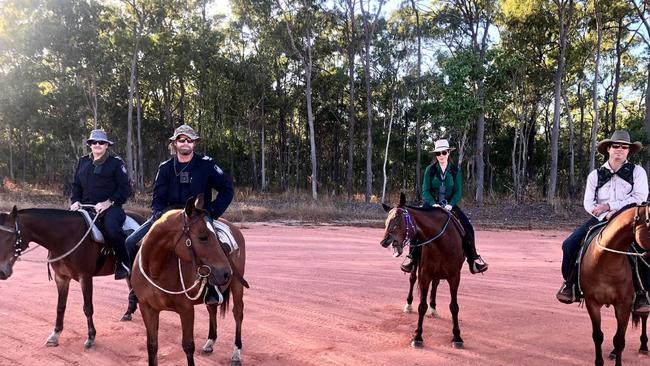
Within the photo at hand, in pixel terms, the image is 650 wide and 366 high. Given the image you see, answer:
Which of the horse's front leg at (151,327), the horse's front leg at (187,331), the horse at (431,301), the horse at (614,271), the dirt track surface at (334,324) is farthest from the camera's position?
the horse at (431,301)

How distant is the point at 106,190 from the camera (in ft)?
21.1

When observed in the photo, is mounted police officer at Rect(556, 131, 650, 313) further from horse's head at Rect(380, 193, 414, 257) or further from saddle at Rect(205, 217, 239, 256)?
saddle at Rect(205, 217, 239, 256)

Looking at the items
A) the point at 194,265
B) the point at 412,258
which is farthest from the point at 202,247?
the point at 412,258

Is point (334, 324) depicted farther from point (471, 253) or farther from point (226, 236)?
point (226, 236)

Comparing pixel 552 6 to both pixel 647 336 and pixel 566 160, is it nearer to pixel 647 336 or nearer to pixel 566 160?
pixel 566 160

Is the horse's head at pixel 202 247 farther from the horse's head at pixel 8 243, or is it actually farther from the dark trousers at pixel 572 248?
the dark trousers at pixel 572 248

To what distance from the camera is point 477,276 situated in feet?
34.1

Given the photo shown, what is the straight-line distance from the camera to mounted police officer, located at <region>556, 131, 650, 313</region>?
220 inches

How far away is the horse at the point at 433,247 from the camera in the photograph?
6.15m

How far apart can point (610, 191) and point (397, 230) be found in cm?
265

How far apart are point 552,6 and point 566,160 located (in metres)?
22.1

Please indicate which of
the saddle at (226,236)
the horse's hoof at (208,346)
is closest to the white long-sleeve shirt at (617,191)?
the saddle at (226,236)


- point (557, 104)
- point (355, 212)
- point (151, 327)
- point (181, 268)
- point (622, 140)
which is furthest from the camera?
point (557, 104)

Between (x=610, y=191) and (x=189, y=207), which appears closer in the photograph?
(x=189, y=207)
